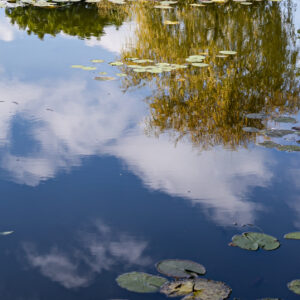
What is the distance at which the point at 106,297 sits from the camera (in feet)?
6.45

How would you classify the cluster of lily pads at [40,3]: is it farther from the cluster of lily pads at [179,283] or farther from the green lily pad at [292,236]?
the cluster of lily pads at [179,283]

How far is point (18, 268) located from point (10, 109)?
1.99 meters

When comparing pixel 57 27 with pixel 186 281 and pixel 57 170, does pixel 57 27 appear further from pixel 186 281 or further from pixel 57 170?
pixel 186 281

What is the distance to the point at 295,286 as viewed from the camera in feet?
6.72

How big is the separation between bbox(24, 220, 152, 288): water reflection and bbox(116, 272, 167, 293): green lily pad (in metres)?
0.09

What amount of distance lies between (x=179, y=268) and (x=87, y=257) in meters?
0.40

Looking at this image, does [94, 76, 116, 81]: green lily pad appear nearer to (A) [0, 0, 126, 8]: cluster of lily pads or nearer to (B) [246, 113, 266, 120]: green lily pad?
(B) [246, 113, 266, 120]: green lily pad

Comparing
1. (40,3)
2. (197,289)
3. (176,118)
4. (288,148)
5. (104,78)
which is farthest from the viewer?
(40,3)

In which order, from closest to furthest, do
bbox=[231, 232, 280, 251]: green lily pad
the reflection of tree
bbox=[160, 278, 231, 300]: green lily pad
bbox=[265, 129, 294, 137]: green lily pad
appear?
bbox=[160, 278, 231, 300]: green lily pad → bbox=[231, 232, 280, 251]: green lily pad → bbox=[265, 129, 294, 137]: green lily pad → the reflection of tree

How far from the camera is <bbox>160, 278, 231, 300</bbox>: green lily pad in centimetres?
195

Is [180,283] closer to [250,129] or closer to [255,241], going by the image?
[255,241]

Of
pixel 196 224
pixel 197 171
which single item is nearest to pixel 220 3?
pixel 197 171

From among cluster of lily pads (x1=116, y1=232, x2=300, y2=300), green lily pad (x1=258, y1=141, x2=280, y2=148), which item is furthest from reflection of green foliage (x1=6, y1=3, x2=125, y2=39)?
cluster of lily pads (x1=116, y1=232, x2=300, y2=300)

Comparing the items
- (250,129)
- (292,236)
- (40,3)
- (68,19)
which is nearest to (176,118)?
(250,129)
